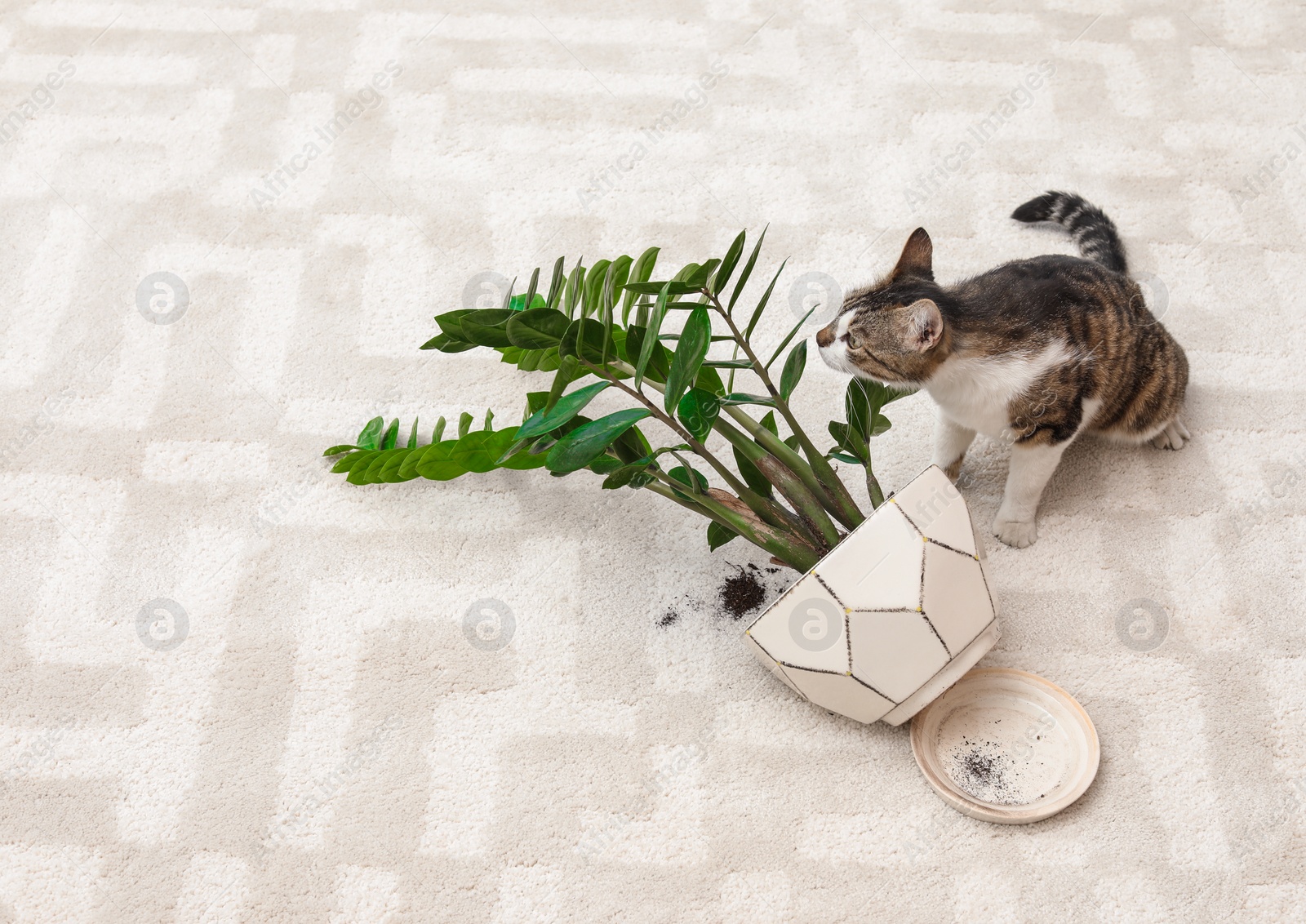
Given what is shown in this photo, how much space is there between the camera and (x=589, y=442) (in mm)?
1182

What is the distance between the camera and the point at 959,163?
1902 mm

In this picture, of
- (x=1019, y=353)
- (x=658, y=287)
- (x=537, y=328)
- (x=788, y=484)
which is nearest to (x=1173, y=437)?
(x=1019, y=353)

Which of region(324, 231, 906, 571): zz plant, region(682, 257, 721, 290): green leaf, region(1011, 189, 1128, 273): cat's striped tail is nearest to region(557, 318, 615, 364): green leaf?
region(324, 231, 906, 571): zz plant

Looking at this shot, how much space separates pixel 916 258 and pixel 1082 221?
1.72ft

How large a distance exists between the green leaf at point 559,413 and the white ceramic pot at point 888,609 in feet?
1.06

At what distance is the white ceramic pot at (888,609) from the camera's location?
1.13 metres

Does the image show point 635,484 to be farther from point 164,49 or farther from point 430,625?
point 164,49

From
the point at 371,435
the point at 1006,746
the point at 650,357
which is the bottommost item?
the point at 1006,746

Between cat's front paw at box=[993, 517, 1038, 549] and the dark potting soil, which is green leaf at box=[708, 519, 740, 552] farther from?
cat's front paw at box=[993, 517, 1038, 549]

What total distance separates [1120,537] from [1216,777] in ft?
1.15

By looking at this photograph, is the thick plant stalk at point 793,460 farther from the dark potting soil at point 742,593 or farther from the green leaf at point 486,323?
the green leaf at point 486,323

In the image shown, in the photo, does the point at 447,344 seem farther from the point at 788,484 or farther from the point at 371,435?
the point at 788,484

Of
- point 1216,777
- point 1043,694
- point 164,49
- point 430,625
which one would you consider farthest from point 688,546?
point 164,49

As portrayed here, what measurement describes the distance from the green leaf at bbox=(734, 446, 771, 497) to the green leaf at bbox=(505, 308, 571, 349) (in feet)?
1.05
